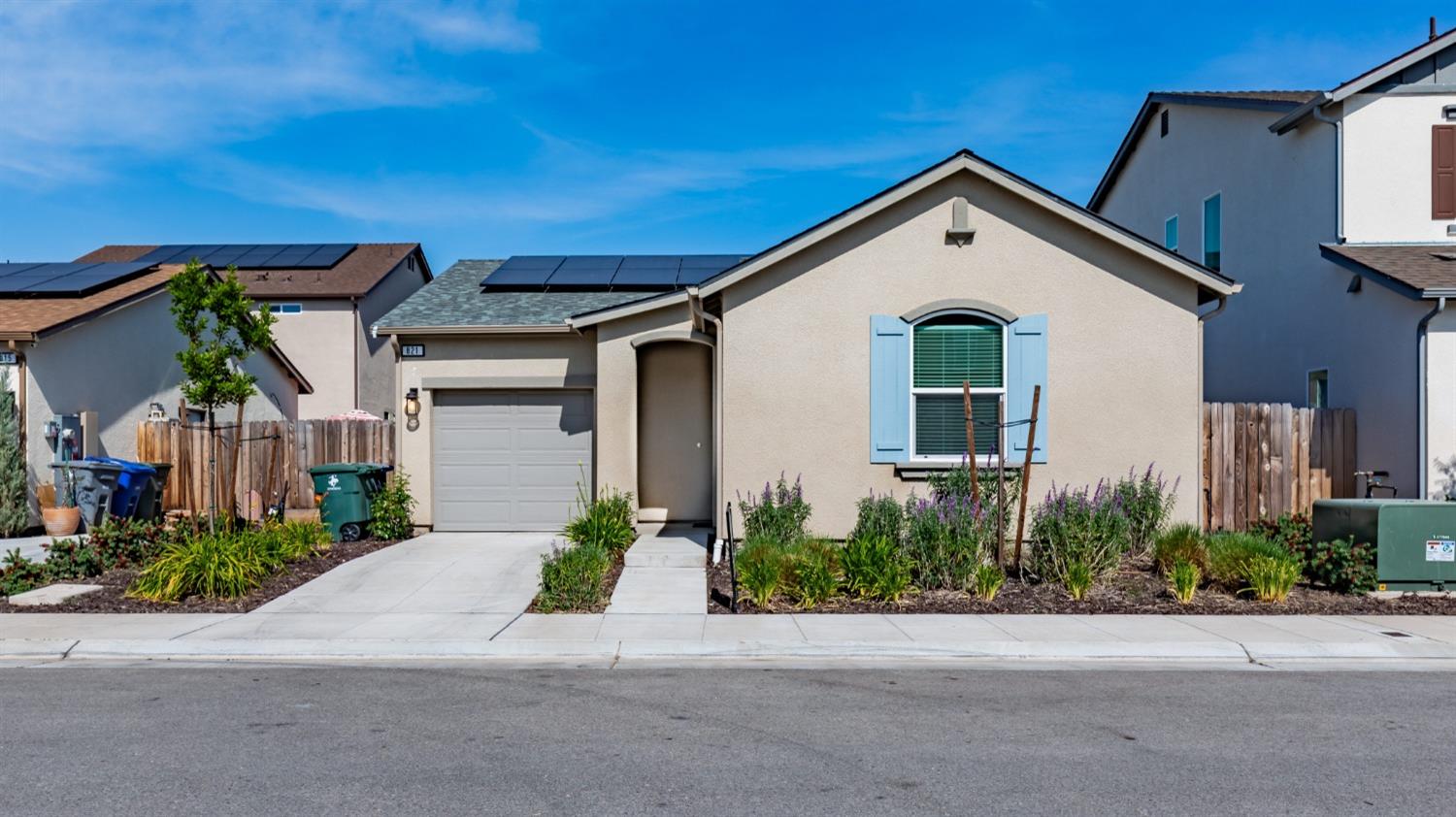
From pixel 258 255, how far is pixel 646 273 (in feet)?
58.1

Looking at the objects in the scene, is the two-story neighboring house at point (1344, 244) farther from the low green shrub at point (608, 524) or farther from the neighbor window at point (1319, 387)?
the low green shrub at point (608, 524)

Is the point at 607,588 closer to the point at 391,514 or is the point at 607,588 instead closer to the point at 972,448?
the point at 972,448

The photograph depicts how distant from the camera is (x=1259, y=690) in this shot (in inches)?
295

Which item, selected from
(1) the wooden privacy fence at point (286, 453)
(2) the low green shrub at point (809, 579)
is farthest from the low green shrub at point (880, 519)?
(1) the wooden privacy fence at point (286, 453)

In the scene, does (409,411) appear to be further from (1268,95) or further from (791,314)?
(1268,95)

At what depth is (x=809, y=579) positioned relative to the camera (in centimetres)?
1050

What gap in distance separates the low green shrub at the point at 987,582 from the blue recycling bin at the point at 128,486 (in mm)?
11861

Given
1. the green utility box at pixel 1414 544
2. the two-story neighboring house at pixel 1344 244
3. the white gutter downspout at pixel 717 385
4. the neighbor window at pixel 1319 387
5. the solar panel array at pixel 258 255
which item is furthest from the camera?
the solar panel array at pixel 258 255

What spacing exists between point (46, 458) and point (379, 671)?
11020 mm

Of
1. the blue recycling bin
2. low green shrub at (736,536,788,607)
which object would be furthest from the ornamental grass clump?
the blue recycling bin

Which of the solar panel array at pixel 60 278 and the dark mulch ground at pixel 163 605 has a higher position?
the solar panel array at pixel 60 278

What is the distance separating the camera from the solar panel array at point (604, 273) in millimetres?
17766

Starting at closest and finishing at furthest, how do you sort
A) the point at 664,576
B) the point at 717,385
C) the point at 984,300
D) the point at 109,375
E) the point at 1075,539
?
the point at 1075,539, the point at 664,576, the point at 984,300, the point at 717,385, the point at 109,375

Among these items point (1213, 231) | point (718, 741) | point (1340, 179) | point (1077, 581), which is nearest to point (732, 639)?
point (718, 741)
